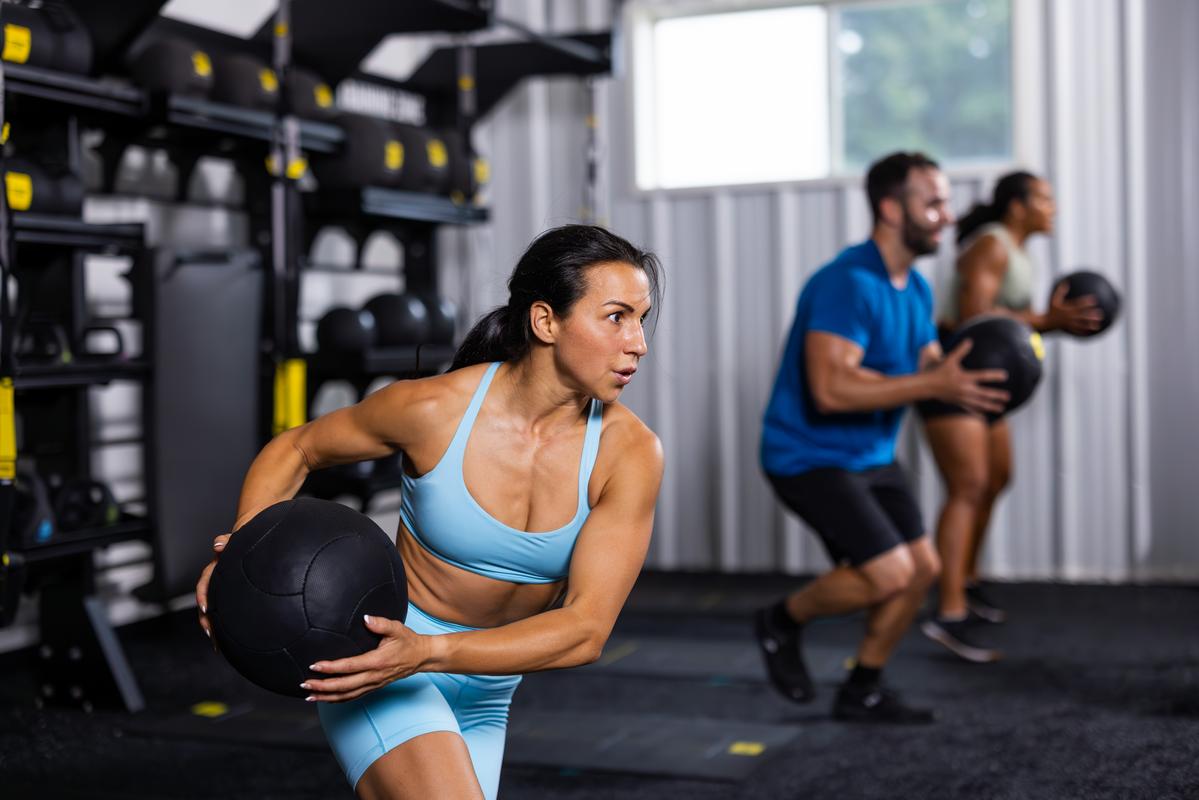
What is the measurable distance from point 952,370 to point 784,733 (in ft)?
3.39

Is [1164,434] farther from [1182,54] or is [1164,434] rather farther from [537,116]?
[537,116]

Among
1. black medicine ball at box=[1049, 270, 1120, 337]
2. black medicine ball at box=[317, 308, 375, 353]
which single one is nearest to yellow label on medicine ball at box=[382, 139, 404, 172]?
black medicine ball at box=[317, 308, 375, 353]

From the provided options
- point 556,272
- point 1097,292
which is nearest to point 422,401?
point 556,272

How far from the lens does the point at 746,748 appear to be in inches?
136

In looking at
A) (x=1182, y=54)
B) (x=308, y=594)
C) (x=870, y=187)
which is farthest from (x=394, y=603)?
(x=1182, y=54)

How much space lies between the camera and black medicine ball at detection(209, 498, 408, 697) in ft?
5.59

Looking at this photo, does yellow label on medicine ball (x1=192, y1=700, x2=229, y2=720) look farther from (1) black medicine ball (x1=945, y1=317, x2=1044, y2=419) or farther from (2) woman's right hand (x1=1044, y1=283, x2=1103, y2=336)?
(2) woman's right hand (x1=1044, y1=283, x2=1103, y2=336)

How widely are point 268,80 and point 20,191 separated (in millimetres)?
1124

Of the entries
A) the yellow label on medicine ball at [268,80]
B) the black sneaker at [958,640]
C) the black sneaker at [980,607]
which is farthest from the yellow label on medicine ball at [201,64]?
the black sneaker at [980,607]

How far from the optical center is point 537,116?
6414 mm

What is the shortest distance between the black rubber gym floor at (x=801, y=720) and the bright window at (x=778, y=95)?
6.95ft

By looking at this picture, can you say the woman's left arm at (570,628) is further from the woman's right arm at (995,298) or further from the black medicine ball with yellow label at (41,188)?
the woman's right arm at (995,298)

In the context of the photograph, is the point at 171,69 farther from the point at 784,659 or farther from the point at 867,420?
the point at 784,659

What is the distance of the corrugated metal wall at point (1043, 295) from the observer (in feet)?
18.3
